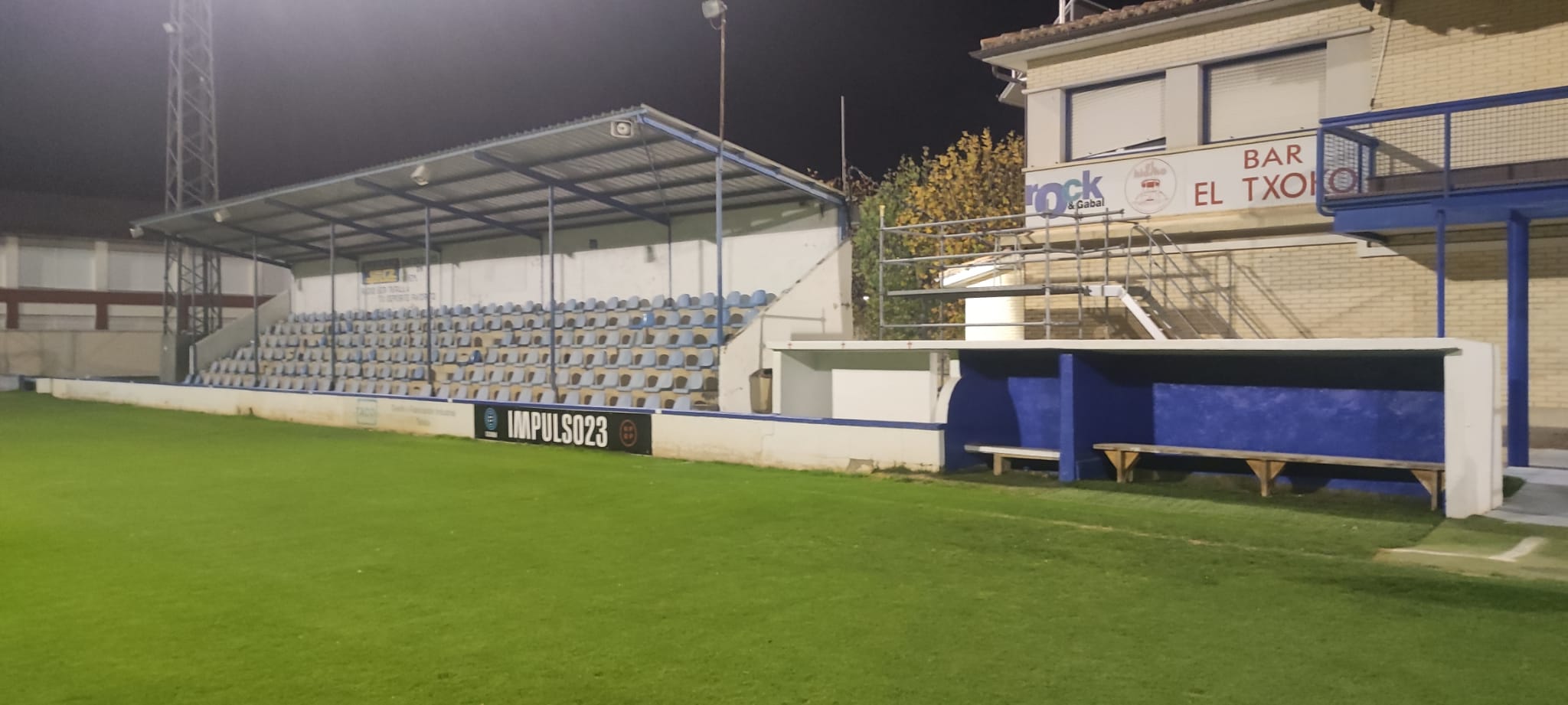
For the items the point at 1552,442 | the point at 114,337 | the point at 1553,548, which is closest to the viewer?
the point at 1553,548

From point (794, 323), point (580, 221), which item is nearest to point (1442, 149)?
point (794, 323)

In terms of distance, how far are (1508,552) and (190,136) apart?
33.1m

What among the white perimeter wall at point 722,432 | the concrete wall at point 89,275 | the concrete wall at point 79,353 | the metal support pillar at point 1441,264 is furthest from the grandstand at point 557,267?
the metal support pillar at point 1441,264

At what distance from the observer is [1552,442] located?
11.1 m

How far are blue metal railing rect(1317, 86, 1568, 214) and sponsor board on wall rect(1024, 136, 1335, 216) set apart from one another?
1.09 feet

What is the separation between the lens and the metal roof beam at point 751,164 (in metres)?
15.2

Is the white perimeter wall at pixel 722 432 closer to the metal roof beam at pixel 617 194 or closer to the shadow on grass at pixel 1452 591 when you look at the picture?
the metal roof beam at pixel 617 194

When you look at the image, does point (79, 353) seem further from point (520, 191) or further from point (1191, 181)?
point (1191, 181)

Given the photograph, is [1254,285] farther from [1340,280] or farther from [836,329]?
[836,329]

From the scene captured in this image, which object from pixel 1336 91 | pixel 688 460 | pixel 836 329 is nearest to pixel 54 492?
pixel 688 460

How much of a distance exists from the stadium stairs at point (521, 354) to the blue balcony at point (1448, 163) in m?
9.15

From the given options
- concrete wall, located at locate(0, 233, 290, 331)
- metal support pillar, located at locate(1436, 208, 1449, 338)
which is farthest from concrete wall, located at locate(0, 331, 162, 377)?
metal support pillar, located at locate(1436, 208, 1449, 338)

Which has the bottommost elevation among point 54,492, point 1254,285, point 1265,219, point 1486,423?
point 54,492

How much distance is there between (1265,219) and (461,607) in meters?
11.2
